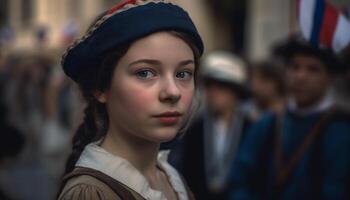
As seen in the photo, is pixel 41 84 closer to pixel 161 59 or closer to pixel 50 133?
pixel 50 133

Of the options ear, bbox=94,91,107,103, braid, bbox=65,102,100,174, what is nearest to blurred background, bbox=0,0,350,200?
braid, bbox=65,102,100,174

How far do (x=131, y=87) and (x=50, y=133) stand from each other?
1069 cm

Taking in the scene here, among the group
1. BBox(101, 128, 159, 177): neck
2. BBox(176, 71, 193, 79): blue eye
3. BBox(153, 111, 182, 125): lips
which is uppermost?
BBox(176, 71, 193, 79): blue eye

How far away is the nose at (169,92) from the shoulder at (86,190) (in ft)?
0.92

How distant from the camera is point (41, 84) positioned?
1415 cm

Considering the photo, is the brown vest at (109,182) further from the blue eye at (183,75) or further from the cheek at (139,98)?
the blue eye at (183,75)

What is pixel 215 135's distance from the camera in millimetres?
5637

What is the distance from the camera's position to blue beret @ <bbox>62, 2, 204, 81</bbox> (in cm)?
223

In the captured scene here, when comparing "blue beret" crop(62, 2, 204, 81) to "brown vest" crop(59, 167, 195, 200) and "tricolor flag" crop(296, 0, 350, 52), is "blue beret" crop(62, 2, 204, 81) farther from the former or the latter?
"tricolor flag" crop(296, 0, 350, 52)

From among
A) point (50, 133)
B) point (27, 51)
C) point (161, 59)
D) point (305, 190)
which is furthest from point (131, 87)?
point (27, 51)

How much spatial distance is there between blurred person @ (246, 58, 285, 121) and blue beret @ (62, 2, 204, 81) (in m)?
3.80

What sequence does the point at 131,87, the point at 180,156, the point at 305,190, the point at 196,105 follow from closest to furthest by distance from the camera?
1. the point at 131,87
2. the point at 196,105
3. the point at 305,190
4. the point at 180,156

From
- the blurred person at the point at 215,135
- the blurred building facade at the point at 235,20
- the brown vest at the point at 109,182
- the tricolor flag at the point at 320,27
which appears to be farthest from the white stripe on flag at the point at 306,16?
the blurred building facade at the point at 235,20

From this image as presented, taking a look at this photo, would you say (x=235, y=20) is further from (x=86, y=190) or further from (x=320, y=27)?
(x=86, y=190)
